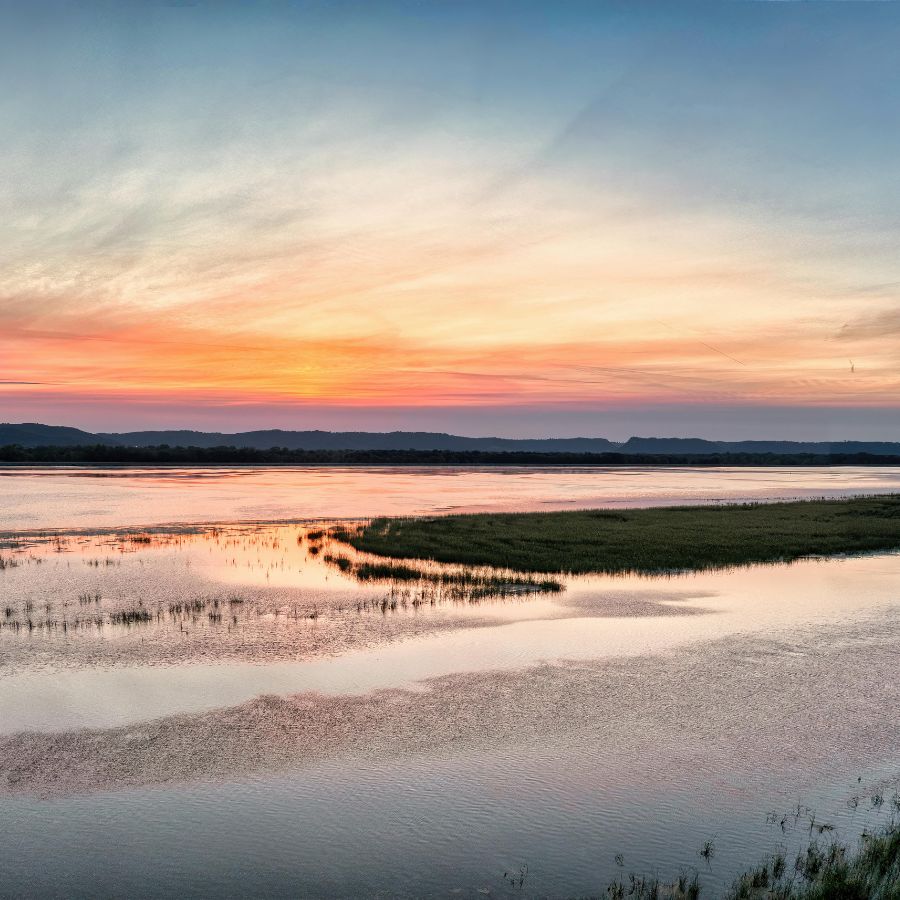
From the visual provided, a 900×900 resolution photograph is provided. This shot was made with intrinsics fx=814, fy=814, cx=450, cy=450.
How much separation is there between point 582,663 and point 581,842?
8353 millimetres

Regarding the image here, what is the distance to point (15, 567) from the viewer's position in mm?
30516

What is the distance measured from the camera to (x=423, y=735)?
1347 centimetres

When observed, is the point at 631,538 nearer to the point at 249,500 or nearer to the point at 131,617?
the point at 131,617

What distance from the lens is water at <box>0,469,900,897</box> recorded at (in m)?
9.53

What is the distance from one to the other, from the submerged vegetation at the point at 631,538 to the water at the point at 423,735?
23.7 feet

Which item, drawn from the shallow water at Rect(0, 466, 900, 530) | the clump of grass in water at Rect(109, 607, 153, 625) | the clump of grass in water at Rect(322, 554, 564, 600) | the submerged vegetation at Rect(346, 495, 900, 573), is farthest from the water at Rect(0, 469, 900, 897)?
the shallow water at Rect(0, 466, 900, 530)

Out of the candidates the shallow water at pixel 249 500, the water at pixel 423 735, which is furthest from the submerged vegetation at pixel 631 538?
the shallow water at pixel 249 500

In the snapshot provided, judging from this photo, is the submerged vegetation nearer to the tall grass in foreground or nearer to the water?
the water

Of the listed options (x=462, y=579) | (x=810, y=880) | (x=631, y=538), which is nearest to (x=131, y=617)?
(x=462, y=579)

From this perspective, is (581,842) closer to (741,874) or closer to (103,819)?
(741,874)

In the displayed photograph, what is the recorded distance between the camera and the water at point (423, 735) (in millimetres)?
9531

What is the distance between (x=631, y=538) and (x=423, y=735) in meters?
29.3

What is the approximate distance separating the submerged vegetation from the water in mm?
7231

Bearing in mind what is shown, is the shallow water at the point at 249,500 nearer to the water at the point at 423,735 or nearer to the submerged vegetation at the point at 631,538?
the submerged vegetation at the point at 631,538
